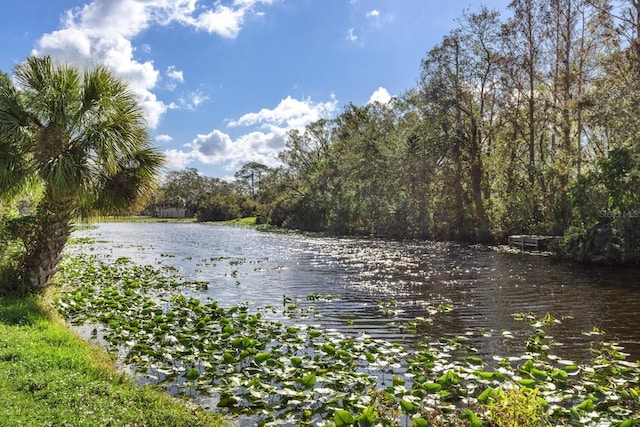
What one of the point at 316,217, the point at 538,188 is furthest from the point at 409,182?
the point at 316,217

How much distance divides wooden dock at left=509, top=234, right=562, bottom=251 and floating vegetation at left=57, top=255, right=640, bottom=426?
18.8 m

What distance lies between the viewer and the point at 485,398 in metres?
4.78

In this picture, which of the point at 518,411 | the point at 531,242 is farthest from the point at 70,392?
the point at 531,242

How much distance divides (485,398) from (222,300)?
930cm

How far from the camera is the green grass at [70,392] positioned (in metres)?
4.48

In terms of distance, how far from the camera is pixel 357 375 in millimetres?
6176

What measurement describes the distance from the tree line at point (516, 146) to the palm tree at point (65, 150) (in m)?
20.5

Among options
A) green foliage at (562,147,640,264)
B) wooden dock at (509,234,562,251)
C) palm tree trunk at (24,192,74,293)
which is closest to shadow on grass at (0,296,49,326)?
palm tree trunk at (24,192,74,293)

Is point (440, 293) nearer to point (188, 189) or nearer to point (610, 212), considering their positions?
point (610, 212)

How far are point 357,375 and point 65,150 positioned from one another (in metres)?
7.79

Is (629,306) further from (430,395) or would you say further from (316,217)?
(316,217)

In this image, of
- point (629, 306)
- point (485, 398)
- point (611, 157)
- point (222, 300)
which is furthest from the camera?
point (611, 157)

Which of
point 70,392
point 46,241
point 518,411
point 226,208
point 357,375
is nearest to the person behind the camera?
point 518,411

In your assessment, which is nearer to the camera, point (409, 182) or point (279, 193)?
point (409, 182)
